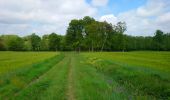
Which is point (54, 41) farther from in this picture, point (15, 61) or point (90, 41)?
point (15, 61)

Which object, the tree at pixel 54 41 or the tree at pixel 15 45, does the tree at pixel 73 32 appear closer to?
the tree at pixel 54 41

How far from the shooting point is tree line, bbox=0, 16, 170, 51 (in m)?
119

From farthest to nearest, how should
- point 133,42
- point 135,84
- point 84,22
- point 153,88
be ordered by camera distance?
point 133,42, point 84,22, point 135,84, point 153,88

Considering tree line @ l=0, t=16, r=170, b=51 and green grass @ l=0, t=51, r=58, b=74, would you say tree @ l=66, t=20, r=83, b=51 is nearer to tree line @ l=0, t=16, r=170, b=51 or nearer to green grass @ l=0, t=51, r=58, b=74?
tree line @ l=0, t=16, r=170, b=51

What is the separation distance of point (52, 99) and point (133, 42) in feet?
457

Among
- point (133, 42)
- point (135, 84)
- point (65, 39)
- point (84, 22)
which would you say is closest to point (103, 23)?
point (84, 22)

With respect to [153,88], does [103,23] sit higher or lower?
higher

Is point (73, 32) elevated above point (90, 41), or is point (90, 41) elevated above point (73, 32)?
point (73, 32)

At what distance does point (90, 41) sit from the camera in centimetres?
11856

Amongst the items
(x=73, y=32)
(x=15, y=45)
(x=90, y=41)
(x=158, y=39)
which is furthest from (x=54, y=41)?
(x=158, y=39)

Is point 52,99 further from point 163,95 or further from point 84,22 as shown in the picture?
point 84,22

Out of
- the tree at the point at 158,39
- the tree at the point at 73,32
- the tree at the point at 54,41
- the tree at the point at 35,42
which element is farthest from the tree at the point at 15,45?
the tree at the point at 158,39

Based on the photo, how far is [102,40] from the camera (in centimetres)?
11944

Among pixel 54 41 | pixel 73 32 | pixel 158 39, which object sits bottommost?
pixel 54 41
